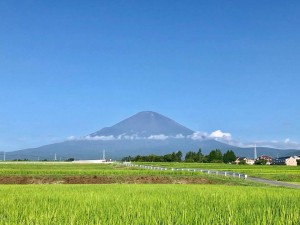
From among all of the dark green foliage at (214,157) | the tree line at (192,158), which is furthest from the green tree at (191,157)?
the dark green foliage at (214,157)

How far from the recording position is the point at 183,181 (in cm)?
4441

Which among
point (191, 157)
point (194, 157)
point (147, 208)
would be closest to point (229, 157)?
point (194, 157)

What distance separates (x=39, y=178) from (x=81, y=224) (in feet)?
130

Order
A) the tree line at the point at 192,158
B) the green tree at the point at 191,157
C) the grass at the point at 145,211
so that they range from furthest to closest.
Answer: the green tree at the point at 191,157 < the tree line at the point at 192,158 < the grass at the point at 145,211

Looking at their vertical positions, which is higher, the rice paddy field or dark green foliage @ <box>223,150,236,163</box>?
dark green foliage @ <box>223,150,236,163</box>

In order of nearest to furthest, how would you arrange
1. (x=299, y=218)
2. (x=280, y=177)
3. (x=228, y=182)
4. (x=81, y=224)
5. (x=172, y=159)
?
(x=81, y=224) < (x=299, y=218) < (x=228, y=182) < (x=280, y=177) < (x=172, y=159)

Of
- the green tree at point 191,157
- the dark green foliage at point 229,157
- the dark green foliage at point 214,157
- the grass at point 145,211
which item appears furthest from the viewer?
the dark green foliage at point 229,157

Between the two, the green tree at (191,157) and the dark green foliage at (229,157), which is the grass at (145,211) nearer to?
the green tree at (191,157)

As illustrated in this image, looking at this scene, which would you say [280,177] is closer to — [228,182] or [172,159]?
[228,182]

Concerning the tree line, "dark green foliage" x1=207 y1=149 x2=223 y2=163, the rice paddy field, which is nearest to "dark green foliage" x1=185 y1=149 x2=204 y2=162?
the tree line

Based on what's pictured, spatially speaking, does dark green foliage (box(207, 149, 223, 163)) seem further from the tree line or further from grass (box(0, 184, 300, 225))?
grass (box(0, 184, 300, 225))

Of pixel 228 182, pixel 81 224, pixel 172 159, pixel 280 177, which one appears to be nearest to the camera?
pixel 81 224

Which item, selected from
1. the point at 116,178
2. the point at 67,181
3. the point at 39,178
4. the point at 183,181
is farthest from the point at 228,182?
the point at 39,178

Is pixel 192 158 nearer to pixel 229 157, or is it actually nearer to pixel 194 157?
pixel 194 157
